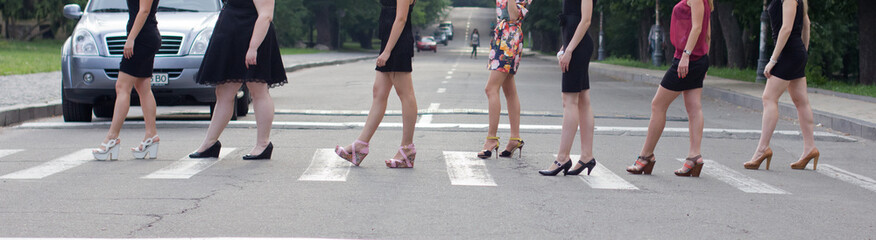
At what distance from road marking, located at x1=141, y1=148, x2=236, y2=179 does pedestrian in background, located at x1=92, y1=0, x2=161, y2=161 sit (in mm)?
335

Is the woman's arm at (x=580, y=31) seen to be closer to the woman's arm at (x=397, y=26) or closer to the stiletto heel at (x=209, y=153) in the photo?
the woman's arm at (x=397, y=26)

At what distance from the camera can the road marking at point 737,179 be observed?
7.24 meters

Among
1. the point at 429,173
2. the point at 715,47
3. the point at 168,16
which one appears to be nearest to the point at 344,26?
the point at 715,47

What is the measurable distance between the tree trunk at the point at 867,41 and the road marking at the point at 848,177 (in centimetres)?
1527

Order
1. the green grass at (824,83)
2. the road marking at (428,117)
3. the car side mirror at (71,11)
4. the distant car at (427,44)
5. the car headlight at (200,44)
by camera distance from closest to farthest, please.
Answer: the car side mirror at (71,11) < the car headlight at (200,44) < the road marking at (428,117) < the green grass at (824,83) < the distant car at (427,44)

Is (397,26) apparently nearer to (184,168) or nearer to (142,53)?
(184,168)

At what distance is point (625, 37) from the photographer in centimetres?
6309

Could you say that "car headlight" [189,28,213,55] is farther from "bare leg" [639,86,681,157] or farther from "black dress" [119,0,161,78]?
"bare leg" [639,86,681,157]

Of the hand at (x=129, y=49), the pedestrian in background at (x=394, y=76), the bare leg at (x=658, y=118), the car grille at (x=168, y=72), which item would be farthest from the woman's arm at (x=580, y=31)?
the car grille at (x=168, y=72)

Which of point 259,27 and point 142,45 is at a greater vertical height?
point 259,27

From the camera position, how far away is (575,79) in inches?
305

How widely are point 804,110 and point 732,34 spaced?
25.6 metres

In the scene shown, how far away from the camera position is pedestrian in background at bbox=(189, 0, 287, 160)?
8.14m

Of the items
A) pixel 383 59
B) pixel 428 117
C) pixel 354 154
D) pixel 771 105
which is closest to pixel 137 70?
pixel 354 154
